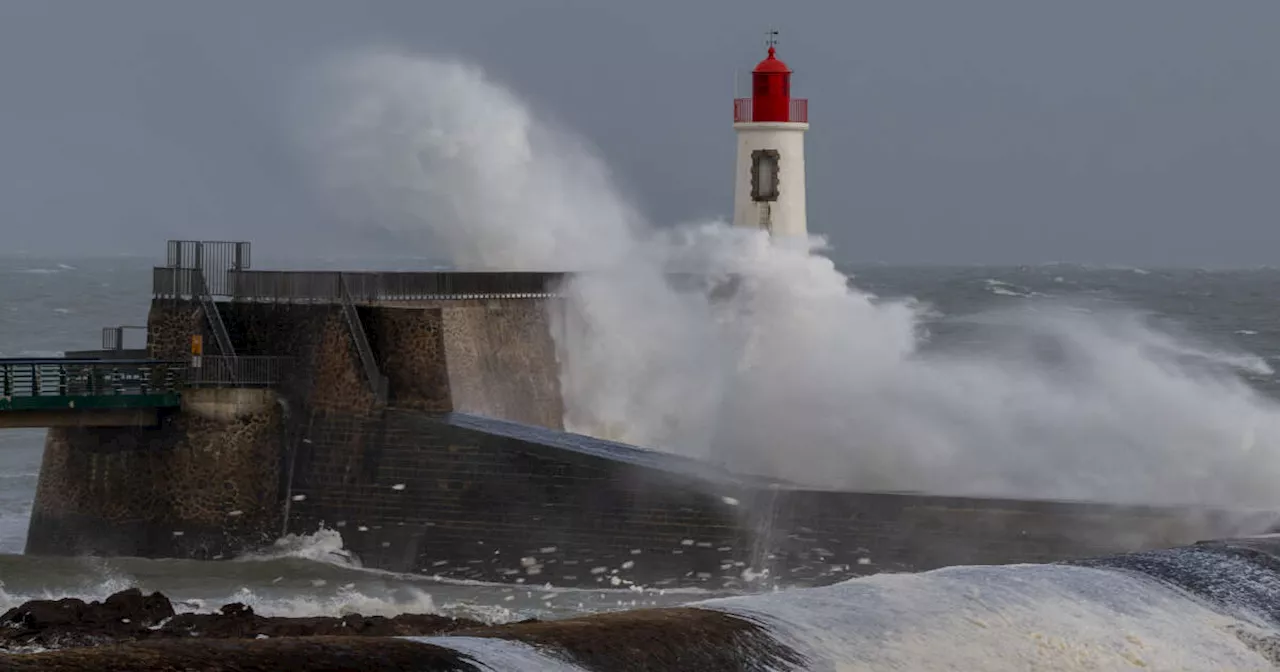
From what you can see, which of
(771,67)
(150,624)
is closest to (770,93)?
(771,67)

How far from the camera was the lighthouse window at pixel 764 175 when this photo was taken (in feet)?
93.7

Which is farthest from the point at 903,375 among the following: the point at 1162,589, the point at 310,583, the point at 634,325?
the point at 1162,589

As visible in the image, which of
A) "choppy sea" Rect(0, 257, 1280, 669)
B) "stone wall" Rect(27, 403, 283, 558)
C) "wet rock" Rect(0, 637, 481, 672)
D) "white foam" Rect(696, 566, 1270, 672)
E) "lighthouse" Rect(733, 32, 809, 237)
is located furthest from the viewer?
"lighthouse" Rect(733, 32, 809, 237)

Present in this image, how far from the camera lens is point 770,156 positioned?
93.8ft

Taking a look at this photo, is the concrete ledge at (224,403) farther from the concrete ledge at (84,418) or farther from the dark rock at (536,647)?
the dark rock at (536,647)

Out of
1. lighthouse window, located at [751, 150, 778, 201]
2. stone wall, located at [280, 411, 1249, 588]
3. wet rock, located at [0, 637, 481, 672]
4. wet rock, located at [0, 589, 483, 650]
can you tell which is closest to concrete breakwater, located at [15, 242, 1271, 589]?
stone wall, located at [280, 411, 1249, 588]

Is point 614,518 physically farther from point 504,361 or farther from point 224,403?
point 504,361

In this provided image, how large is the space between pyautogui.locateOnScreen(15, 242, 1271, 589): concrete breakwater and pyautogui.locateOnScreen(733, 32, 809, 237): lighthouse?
7.01m

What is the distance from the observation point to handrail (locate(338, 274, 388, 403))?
67.8ft

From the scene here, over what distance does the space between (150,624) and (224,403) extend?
210 inches

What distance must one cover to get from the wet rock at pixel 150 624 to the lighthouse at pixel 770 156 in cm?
1359

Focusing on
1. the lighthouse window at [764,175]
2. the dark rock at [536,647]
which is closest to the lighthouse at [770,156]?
the lighthouse window at [764,175]

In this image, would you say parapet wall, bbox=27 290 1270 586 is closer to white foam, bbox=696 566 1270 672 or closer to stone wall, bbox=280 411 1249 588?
stone wall, bbox=280 411 1249 588

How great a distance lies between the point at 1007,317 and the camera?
190 ft
